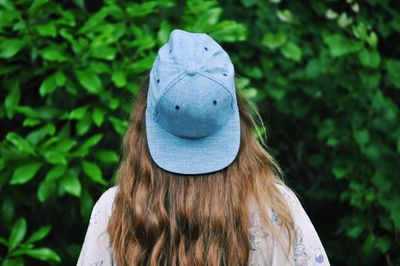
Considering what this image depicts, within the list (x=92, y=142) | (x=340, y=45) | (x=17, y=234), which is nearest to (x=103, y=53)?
(x=92, y=142)

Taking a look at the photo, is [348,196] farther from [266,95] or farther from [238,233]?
[238,233]

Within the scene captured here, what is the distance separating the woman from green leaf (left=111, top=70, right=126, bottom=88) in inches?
36.8

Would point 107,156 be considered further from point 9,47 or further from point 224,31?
point 224,31

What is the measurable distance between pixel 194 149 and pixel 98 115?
3.76 ft

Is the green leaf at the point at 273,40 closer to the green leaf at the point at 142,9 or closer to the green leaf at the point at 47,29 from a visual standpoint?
the green leaf at the point at 142,9

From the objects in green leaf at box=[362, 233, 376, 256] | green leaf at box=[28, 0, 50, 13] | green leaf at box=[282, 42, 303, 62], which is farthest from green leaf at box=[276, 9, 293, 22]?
green leaf at box=[28, 0, 50, 13]

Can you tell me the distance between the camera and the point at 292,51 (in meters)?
3.54

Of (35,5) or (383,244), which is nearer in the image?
(35,5)

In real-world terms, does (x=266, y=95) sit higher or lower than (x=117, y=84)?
lower

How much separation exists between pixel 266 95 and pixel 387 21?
0.71 meters

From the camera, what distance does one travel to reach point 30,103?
11.0 feet

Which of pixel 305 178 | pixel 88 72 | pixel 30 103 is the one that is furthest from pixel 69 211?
pixel 305 178

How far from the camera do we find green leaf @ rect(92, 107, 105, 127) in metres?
2.96

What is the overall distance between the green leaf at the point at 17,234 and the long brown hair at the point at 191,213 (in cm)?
Result: 111
